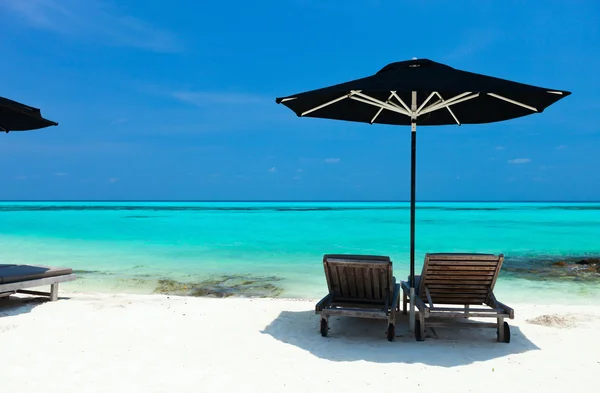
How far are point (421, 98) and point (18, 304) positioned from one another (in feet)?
18.9

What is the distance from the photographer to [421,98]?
5.54 m

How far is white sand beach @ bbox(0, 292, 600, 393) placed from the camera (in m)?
3.16

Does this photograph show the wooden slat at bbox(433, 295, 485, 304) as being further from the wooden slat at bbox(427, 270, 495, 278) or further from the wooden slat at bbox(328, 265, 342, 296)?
Result: the wooden slat at bbox(328, 265, 342, 296)

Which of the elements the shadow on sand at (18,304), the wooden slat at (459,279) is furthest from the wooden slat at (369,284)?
the shadow on sand at (18,304)

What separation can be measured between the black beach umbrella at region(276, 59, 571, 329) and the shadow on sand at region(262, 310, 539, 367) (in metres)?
0.42

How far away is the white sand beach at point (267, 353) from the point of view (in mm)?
3164

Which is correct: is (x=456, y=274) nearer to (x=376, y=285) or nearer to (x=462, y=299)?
(x=462, y=299)

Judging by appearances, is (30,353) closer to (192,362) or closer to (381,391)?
(192,362)

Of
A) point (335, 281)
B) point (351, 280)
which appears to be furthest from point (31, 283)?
point (351, 280)

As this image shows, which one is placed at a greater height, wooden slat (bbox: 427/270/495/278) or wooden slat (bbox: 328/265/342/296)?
wooden slat (bbox: 427/270/495/278)

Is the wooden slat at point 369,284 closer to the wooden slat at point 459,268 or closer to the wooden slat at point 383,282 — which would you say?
the wooden slat at point 383,282

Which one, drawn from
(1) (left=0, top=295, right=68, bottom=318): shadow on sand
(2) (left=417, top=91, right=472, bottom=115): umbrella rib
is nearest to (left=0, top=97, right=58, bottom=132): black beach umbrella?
(1) (left=0, top=295, right=68, bottom=318): shadow on sand

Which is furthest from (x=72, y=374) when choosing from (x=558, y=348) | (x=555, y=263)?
(x=555, y=263)

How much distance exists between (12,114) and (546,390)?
675 centimetres
